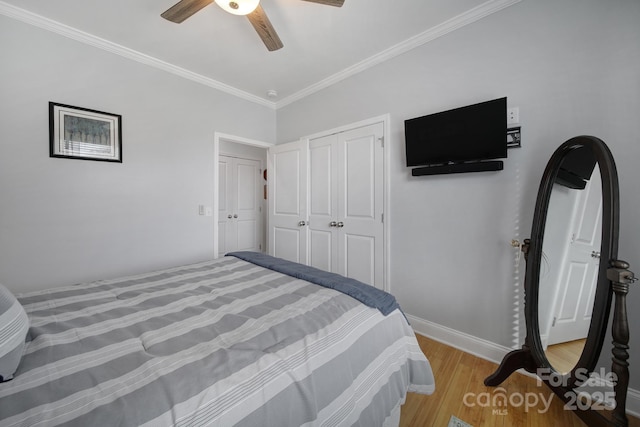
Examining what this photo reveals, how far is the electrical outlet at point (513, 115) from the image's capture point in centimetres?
177

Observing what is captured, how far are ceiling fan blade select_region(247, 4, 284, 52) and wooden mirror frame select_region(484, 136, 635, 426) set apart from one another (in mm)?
1975

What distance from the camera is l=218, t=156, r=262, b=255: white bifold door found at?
180 inches

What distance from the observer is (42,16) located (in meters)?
1.96

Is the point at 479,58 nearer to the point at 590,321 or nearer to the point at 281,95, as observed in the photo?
the point at 590,321

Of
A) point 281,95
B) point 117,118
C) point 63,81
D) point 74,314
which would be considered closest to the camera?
point 74,314

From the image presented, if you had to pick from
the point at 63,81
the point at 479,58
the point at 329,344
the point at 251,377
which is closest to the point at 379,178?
the point at 479,58

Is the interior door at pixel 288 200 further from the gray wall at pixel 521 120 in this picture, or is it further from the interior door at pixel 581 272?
the interior door at pixel 581 272

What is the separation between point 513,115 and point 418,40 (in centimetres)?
108

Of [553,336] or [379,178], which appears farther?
[379,178]

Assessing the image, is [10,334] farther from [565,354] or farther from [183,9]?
[565,354]

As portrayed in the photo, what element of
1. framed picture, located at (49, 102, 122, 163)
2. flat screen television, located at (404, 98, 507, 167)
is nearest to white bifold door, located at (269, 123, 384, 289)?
flat screen television, located at (404, 98, 507, 167)

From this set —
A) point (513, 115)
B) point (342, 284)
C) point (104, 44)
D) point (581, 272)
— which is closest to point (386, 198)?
point (513, 115)

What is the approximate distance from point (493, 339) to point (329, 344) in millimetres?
1672

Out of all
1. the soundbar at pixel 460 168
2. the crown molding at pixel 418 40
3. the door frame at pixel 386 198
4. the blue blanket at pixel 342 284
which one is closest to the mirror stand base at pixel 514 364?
the blue blanket at pixel 342 284
